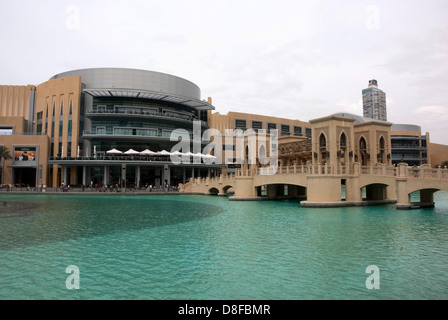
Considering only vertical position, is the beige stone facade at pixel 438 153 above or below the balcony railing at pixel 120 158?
above

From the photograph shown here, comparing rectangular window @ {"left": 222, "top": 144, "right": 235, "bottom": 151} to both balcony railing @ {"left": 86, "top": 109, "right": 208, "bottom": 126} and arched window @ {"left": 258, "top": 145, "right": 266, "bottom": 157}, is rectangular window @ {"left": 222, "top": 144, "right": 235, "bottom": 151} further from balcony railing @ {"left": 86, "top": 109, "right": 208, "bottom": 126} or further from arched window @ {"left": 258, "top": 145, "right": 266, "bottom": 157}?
arched window @ {"left": 258, "top": 145, "right": 266, "bottom": 157}

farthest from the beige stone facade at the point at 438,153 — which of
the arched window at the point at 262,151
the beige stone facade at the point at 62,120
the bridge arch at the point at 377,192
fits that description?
the beige stone facade at the point at 62,120

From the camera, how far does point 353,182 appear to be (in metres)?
31.9

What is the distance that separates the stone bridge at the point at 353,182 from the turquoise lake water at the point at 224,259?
22.3 ft

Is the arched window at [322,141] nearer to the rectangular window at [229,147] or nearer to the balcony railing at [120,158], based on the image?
the balcony railing at [120,158]

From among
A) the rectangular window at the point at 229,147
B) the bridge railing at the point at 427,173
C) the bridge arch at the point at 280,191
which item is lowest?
the bridge arch at the point at 280,191

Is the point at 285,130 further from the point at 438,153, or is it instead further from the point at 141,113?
the point at 438,153

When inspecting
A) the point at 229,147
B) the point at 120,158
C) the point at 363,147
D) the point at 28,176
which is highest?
the point at 229,147

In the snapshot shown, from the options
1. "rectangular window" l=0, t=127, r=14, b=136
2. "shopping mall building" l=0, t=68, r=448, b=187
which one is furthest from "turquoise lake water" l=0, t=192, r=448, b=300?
"rectangular window" l=0, t=127, r=14, b=136

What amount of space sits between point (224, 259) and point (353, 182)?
23.6 meters

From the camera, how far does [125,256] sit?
12.5 metres

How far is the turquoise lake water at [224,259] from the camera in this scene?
8.81 m

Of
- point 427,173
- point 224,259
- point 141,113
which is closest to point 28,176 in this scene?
point 141,113

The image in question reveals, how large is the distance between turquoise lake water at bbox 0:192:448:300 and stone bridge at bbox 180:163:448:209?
6.80 m
